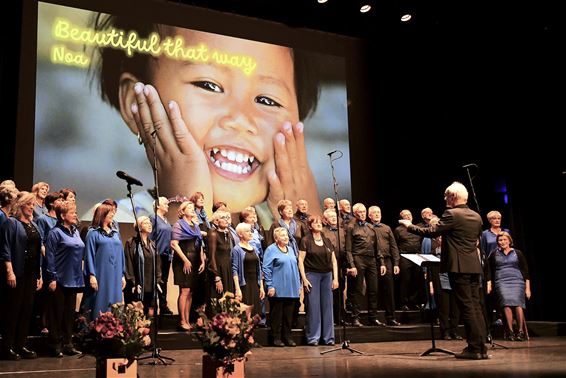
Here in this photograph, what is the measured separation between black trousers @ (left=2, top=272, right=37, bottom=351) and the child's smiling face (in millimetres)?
3733

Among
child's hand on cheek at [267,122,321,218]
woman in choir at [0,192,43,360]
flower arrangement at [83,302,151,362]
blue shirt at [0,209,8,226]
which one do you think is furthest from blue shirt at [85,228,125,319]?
child's hand on cheek at [267,122,321,218]

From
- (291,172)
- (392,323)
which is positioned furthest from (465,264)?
(291,172)

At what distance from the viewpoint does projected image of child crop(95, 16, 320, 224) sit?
906 centimetres

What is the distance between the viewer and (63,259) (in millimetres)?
6070

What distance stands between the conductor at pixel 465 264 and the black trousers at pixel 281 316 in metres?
2.29

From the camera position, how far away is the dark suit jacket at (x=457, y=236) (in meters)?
5.45

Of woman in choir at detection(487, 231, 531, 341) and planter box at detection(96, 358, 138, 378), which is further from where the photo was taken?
woman in choir at detection(487, 231, 531, 341)

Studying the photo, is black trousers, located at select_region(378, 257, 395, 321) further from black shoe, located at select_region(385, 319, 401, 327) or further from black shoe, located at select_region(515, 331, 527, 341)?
black shoe, located at select_region(515, 331, 527, 341)

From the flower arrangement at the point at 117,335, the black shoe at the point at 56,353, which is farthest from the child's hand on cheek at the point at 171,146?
the flower arrangement at the point at 117,335

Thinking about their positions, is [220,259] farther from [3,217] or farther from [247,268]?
[3,217]

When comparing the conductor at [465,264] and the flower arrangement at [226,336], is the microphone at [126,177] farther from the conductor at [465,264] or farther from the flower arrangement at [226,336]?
the conductor at [465,264]

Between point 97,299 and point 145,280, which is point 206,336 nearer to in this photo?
point 97,299

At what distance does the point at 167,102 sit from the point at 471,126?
524 cm

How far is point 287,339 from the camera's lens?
7.27 m
